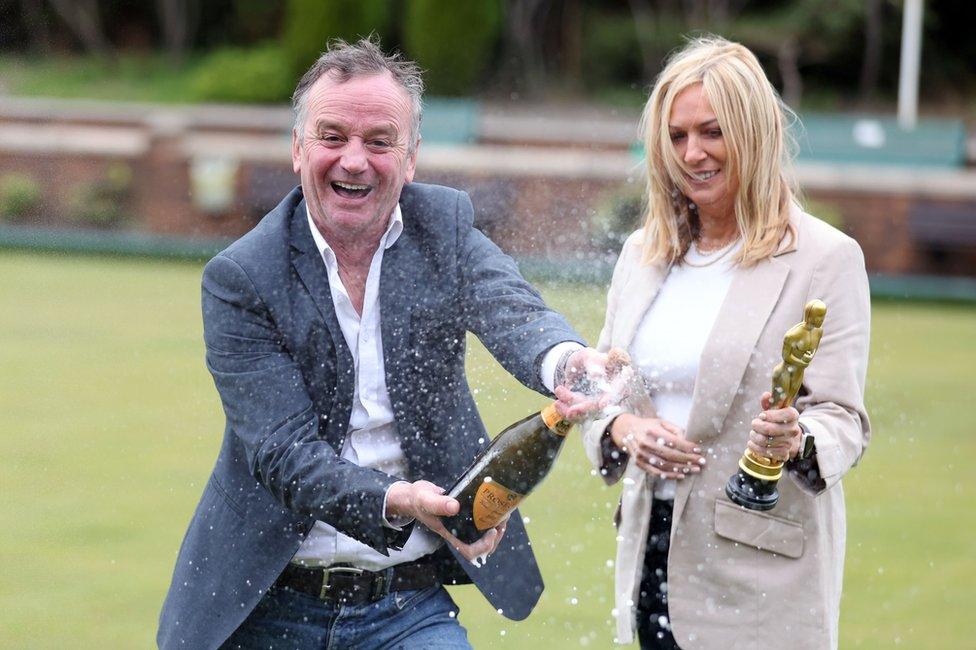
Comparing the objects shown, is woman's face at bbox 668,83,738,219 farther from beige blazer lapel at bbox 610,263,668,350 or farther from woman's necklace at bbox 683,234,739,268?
beige blazer lapel at bbox 610,263,668,350

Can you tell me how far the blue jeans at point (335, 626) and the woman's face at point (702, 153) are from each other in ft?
4.68

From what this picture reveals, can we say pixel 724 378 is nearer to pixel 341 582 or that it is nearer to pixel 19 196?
pixel 341 582

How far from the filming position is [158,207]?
21.4m

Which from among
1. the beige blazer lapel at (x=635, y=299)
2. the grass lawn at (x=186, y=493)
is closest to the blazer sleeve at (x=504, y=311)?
the beige blazer lapel at (x=635, y=299)

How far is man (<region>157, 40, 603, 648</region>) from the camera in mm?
3473

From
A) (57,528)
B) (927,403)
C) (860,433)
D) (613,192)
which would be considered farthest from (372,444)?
(613,192)

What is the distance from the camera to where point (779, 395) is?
3.56 metres

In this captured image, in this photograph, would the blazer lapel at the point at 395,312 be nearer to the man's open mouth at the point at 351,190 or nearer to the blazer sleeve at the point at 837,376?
the man's open mouth at the point at 351,190

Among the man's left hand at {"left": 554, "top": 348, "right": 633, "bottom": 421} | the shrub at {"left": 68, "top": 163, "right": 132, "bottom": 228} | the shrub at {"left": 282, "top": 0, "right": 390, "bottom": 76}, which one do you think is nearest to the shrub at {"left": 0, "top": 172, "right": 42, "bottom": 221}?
the shrub at {"left": 68, "top": 163, "right": 132, "bottom": 228}

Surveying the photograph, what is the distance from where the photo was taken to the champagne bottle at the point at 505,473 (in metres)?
3.43

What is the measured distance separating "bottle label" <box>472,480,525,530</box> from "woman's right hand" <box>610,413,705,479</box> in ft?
2.20

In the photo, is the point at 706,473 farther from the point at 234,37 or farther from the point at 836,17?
the point at 234,37

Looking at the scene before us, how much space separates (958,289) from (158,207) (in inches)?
432

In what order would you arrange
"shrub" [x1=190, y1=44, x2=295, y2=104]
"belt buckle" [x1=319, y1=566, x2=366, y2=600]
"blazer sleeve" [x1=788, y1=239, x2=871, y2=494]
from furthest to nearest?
"shrub" [x1=190, y1=44, x2=295, y2=104] → "blazer sleeve" [x1=788, y1=239, x2=871, y2=494] → "belt buckle" [x1=319, y1=566, x2=366, y2=600]
